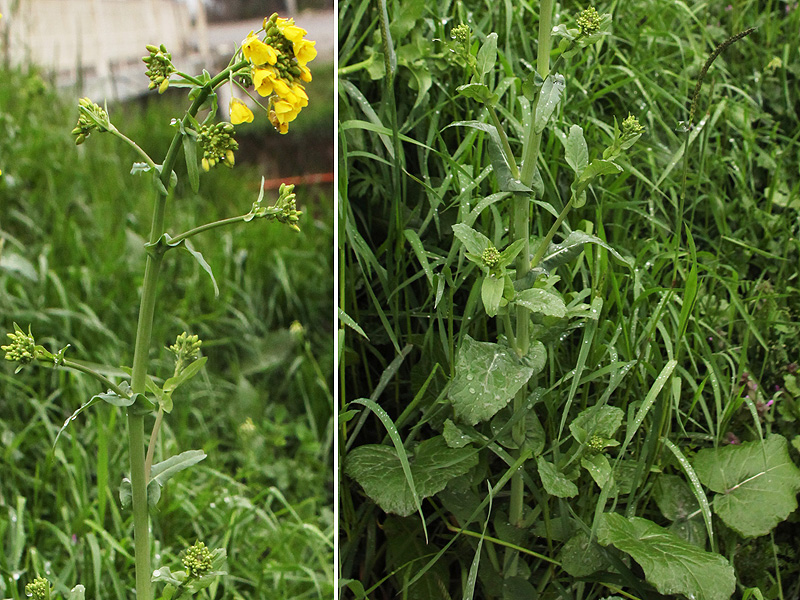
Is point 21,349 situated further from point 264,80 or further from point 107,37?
point 107,37

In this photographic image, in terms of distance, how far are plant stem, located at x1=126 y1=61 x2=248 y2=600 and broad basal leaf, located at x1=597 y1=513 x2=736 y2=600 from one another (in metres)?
0.67

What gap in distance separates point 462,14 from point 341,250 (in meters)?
0.56

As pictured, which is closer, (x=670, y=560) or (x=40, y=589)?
(x=40, y=589)

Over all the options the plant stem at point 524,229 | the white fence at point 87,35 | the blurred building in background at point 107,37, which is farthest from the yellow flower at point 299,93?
the white fence at point 87,35

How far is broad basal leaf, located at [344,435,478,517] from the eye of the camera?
3.79 feet

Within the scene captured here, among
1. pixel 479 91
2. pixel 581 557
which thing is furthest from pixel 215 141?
pixel 581 557

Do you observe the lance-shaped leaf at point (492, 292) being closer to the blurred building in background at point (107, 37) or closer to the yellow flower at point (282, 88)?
the yellow flower at point (282, 88)

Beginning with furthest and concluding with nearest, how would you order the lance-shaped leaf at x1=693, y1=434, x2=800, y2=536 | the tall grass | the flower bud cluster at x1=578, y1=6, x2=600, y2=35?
the tall grass
the lance-shaped leaf at x1=693, y1=434, x2=800, y2=536
the flower bud cluster at x1=578, y1=6, x2=600, y2=35

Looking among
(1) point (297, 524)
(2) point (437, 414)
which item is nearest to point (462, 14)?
(2) point (437, 414)

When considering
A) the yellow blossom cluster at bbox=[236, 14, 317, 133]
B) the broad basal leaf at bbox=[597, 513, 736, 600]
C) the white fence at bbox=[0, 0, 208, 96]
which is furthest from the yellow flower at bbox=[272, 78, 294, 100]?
the white fence at bbox=[0, 0, 208, 96]

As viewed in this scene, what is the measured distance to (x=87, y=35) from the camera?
259 centimetres

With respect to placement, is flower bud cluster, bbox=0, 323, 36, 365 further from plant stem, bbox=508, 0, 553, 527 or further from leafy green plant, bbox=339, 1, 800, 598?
plant stem, bbox=508, 0, 553, 527

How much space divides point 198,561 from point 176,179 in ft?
1.45

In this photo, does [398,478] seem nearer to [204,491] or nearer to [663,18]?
[204,491]
